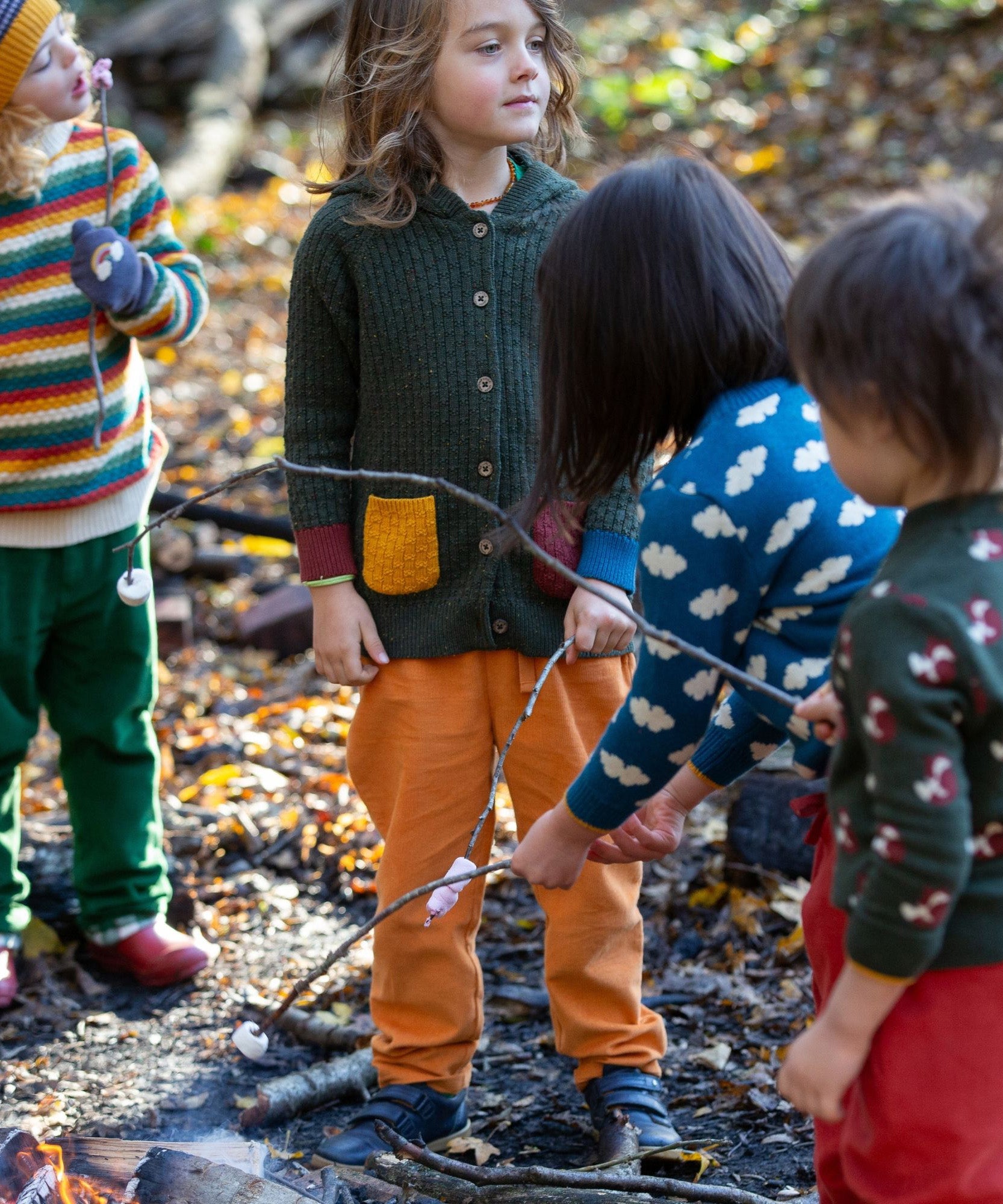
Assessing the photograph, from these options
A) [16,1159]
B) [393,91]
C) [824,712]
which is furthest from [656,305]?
[16,1159]

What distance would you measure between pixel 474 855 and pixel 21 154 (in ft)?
5.94

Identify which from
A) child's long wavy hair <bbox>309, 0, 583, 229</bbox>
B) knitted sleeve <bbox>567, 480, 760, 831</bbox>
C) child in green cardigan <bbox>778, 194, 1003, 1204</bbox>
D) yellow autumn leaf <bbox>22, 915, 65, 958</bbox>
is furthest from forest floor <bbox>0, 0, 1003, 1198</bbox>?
child in green cardigan <bbox>778, 194, 1003, 1204</bbox>

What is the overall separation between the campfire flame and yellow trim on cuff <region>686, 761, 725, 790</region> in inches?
47.0

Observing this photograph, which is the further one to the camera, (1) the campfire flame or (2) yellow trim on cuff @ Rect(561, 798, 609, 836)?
(1) the campfire flame

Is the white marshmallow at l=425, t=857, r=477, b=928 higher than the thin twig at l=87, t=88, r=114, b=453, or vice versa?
the thin twig at l=87, t=88, r=114, b=453

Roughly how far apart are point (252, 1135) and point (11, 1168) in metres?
0.76

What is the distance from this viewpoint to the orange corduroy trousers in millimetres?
2688

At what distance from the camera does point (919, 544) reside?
1.49 metres

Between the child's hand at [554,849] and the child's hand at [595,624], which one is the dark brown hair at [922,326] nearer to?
the child's hand at [554,849]

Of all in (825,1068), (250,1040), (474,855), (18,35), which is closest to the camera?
(825,1068)

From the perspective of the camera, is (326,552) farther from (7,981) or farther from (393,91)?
(7,981)

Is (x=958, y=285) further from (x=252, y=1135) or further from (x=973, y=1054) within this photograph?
(x=252, y=1135)

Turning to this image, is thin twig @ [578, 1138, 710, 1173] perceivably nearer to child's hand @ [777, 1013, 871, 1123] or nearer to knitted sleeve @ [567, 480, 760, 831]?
knitted sleeve @ [567, 480, 760, 831]

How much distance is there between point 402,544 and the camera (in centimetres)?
262
